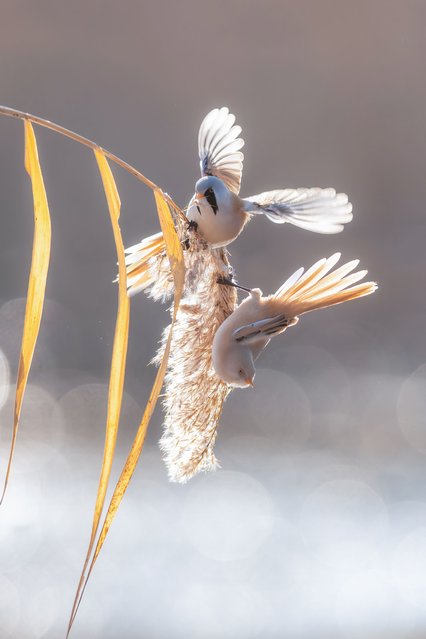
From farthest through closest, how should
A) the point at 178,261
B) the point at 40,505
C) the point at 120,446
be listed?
1. the point at 120,446
2. the point at 40,505
3. the point at 178,261

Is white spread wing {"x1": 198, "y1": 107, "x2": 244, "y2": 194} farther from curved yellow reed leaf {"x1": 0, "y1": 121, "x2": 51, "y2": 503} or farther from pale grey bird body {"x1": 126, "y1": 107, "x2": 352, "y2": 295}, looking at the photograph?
curved yellow reed leaf {"x1": 0, "y1": 121, "x2": 51, "y2": 503}

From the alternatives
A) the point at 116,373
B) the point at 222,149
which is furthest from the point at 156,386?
the point at 222,149

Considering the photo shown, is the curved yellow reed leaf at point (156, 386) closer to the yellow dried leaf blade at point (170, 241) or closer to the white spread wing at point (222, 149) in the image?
the yellow dried leaf blade at point (170, 241)

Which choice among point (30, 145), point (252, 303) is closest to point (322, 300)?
point (252, 303)

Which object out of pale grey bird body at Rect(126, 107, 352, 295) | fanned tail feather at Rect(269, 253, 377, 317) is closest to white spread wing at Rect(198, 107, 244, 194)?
pale grey bird body at Rect(126, 107, 352, 295)

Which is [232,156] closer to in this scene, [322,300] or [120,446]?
[322,300]

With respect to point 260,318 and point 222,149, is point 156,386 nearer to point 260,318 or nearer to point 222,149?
point 260,318

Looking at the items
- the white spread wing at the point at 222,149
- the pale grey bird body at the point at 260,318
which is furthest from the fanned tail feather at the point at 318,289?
the white spread wing at the point at 222,149
